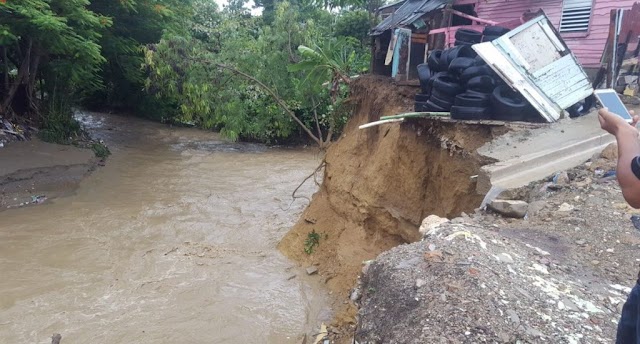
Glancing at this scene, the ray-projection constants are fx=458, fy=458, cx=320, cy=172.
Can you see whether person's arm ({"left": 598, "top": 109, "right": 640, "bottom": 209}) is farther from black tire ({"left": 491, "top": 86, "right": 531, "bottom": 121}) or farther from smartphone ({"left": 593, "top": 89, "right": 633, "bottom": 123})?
black tire ({"left": 491, "top": 86, "right": 531, "bottom": 121})

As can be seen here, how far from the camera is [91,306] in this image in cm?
637

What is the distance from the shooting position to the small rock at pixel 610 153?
164 inches

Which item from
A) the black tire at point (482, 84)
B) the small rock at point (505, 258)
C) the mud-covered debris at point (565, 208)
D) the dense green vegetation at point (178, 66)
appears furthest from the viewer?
the dense green vegetation at point (178, 66)

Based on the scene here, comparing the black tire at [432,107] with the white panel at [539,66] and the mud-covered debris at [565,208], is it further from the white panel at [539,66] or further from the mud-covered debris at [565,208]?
the mud-covered debris at [565,208]

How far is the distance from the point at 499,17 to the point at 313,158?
7.60 m

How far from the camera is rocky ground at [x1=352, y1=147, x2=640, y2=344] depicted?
2166mm

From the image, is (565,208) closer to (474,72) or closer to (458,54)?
(474,72)

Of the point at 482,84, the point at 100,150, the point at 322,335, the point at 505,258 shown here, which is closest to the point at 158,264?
the point at 322,335

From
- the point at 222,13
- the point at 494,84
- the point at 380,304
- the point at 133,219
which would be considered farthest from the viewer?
the point at 222,13

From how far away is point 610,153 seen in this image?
420cm

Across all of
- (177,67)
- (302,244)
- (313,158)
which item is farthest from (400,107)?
(177,67)

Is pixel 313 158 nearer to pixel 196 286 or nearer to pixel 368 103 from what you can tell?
pixel 368 103

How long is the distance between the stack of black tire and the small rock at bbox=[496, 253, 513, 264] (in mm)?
2530

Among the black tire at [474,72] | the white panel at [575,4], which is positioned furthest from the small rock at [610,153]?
the white panel at [575,4]
